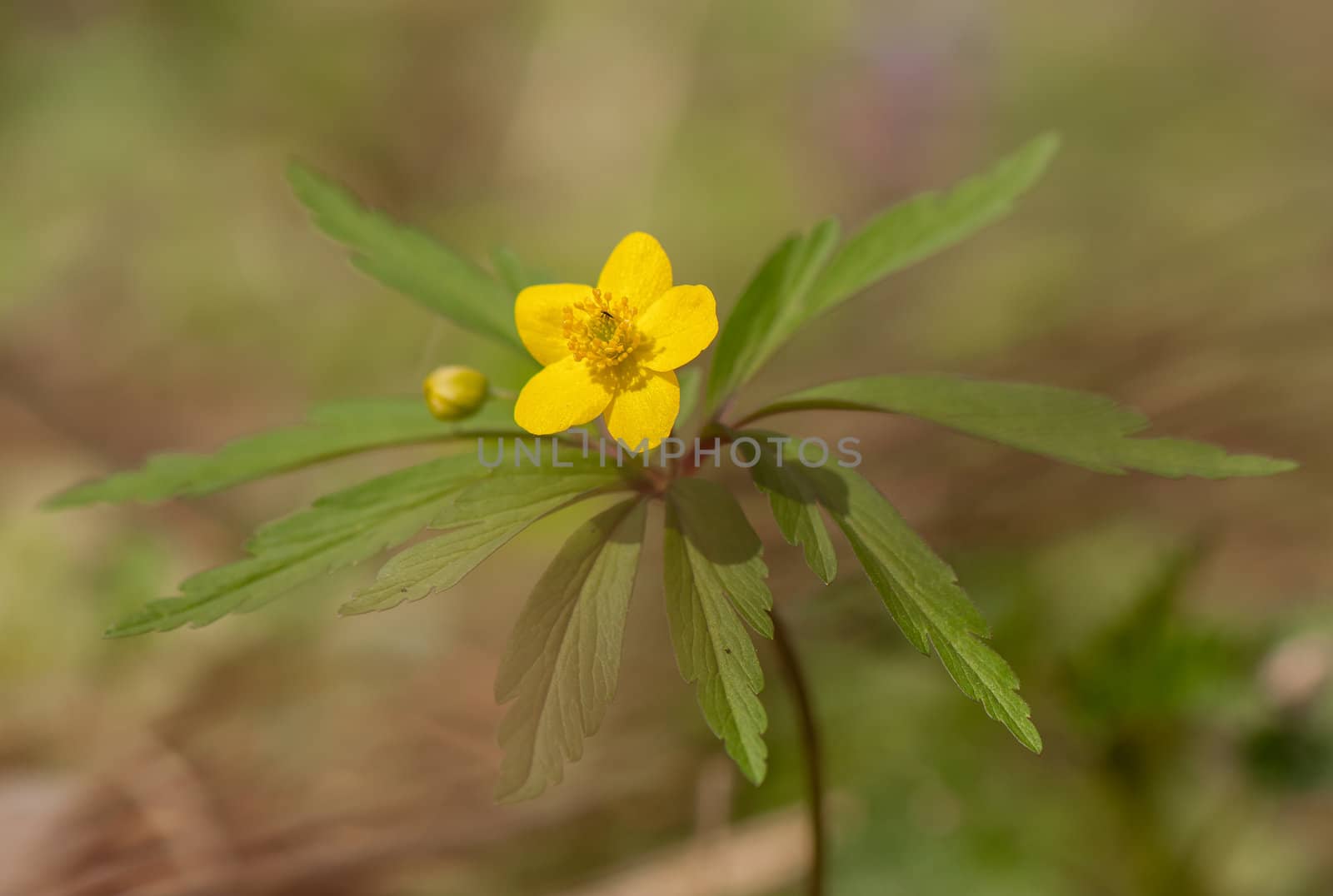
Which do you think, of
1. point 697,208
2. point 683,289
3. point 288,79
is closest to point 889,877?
point 683,289

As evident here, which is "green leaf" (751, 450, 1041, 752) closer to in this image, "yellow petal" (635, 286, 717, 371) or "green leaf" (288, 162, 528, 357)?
"yellow petal" (635, 286, 717, 371)

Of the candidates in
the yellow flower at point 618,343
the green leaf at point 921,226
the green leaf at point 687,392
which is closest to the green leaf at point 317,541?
the yellow flower at point 618,343

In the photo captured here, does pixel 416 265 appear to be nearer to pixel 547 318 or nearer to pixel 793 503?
pixel 547 318

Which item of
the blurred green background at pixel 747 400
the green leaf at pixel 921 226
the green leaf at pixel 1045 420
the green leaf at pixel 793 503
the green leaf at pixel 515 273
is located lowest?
the blurred green background at pixel 747 400

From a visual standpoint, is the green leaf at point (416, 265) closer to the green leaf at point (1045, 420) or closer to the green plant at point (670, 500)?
the green plant at point (670, 500)

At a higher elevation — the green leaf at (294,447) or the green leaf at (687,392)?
the green leaf at (687,392)

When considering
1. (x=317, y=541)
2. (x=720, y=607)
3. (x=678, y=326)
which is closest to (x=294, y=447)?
(x=317, y=541)

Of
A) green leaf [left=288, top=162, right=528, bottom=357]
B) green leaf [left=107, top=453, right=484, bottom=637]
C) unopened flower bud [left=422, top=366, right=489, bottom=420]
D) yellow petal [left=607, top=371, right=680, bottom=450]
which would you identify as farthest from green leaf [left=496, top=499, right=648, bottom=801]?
green leaf [left=288, top=162, right=528, bottom=357]
